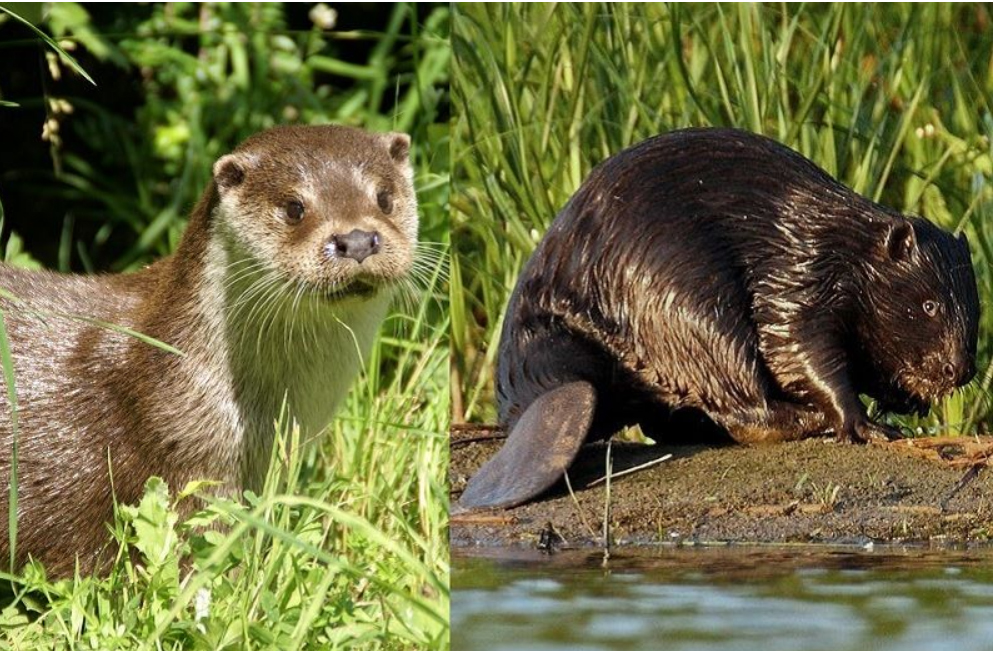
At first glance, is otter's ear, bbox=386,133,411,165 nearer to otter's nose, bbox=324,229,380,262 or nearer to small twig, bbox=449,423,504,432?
otter's nose, bbox=324,229,380,262

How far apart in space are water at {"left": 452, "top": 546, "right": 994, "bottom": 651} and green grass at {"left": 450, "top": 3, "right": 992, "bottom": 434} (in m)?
0.33

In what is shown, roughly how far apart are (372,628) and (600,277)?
2.38 feet

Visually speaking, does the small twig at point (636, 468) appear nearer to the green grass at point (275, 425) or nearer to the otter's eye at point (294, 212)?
the green grass at point (275, 425)

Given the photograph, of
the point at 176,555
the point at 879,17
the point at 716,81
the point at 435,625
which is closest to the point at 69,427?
the point at 176,555

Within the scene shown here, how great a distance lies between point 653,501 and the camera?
256cm

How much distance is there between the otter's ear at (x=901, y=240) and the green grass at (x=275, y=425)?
2.63ft

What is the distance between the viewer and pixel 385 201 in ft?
9.96

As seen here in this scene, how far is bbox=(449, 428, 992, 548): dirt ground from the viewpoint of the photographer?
2533mm

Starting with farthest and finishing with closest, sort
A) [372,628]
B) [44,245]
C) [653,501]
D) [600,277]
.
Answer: [44,245]
[600,277]
[653,501]
[372,628]

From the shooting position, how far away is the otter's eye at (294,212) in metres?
2.95

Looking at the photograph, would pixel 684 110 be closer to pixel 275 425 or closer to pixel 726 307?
pixel 726 307

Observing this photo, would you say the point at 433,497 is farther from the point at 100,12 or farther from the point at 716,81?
the point at 100,12

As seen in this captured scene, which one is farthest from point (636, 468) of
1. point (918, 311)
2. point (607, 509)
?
point (918, 311)

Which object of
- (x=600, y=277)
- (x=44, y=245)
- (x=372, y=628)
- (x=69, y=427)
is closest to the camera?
(x=372, y=628)
